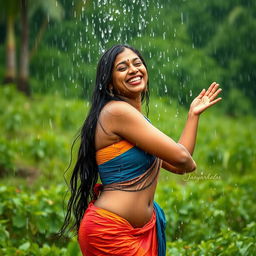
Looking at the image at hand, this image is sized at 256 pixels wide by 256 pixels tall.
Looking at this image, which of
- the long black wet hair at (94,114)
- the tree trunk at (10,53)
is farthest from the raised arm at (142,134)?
the tree trunk at (10,53)

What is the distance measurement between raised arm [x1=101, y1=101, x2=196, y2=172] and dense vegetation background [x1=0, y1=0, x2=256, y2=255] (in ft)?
3.00

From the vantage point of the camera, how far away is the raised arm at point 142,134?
301 cm

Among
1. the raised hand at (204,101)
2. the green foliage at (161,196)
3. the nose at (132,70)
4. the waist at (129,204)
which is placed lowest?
the green foliage at (161,196)

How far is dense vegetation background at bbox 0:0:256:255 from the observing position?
523 centimetres

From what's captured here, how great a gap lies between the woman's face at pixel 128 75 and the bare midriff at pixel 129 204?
1.59ft

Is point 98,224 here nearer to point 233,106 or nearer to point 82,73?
point 82,73

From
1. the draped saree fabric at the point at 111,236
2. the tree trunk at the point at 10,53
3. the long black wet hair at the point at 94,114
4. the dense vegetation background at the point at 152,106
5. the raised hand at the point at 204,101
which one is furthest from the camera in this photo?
the tree trunk at the point at 10,53

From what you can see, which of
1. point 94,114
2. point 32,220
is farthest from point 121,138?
point 32,220

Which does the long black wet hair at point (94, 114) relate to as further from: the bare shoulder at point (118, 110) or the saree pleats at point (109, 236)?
the saree pleats at point (109, 236)

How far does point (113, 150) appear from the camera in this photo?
3.09 metres

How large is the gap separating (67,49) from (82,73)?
2.33m

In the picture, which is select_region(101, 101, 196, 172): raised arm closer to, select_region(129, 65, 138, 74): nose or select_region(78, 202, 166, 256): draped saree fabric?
select_region(129, 65, 138, 74): nose

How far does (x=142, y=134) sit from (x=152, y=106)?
1046cm

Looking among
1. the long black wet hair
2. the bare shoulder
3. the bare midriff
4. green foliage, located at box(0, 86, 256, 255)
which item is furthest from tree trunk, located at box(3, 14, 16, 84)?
the bare midriff
